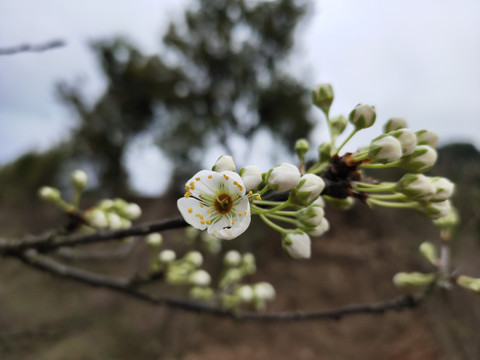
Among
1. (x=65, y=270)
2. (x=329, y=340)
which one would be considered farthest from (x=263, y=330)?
(x=65, y=270)

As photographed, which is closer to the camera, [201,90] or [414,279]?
[414,279]

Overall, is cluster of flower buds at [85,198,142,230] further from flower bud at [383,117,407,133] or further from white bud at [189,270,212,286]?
flower bud at [383,117,407,133]

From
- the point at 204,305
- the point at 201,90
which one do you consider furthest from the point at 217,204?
the point at 201,90

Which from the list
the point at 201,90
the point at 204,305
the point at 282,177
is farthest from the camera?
the point at 201,90

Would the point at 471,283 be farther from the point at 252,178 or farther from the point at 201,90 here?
the point at 201,90

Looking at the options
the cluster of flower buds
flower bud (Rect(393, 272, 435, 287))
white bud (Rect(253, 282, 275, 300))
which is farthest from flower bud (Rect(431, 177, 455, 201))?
white bud (Rect(253, 282, 275, 300))

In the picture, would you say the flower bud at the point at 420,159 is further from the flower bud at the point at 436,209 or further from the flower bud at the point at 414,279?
the flower bud at the point at 414,279

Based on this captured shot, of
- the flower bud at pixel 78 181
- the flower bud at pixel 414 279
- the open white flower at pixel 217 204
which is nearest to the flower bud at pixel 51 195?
the flower bud at pixel 78 181
